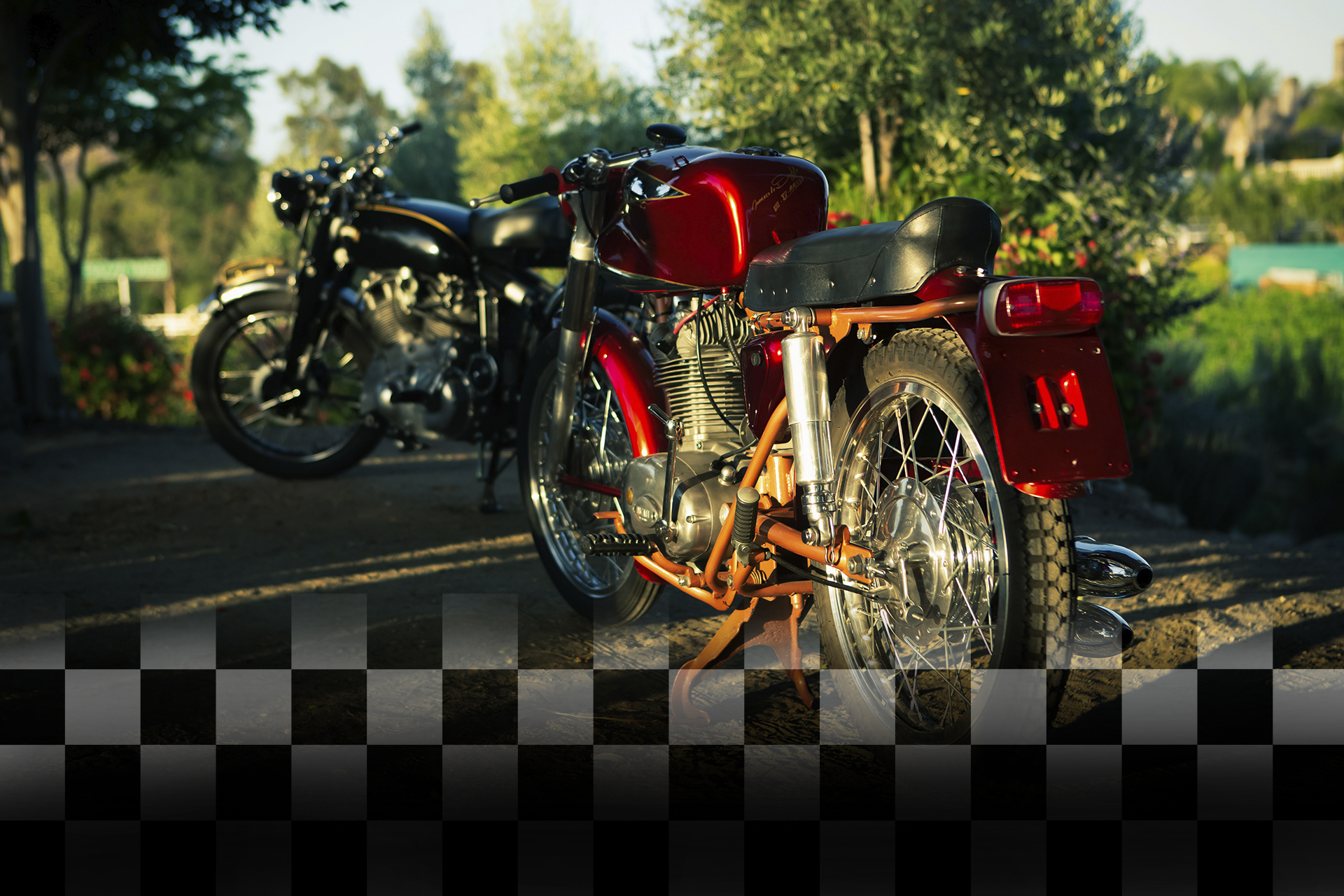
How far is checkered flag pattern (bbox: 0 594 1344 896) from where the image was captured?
6.68 feet

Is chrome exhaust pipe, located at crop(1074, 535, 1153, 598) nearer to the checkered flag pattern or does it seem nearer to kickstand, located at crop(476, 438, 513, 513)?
the checkered flag pattern

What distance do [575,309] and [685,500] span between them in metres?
0.84

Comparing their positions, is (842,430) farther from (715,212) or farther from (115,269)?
(115,269)

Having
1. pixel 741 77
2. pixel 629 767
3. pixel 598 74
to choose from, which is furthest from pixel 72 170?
pixel 629 767

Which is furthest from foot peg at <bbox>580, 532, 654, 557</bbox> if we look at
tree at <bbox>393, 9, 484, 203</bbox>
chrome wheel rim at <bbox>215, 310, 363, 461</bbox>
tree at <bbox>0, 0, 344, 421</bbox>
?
tree at <bbox>393, 9, 484, 203</bbox>

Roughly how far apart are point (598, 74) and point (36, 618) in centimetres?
2421

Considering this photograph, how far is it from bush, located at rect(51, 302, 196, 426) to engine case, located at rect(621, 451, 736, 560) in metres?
8.24

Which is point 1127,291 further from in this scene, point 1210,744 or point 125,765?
point 125,765

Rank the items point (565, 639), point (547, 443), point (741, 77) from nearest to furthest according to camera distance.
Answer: point (565, 639) < point (547, 443) < point (741, 77)

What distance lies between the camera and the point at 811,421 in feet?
8.01

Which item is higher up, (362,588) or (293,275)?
(293,275)

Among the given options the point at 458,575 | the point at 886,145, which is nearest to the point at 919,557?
the point at 458,575

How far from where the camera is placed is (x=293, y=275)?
230 inches

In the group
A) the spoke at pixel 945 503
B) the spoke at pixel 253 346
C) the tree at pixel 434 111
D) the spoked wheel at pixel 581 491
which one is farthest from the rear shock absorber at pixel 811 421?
the tree at pixel 434 111
